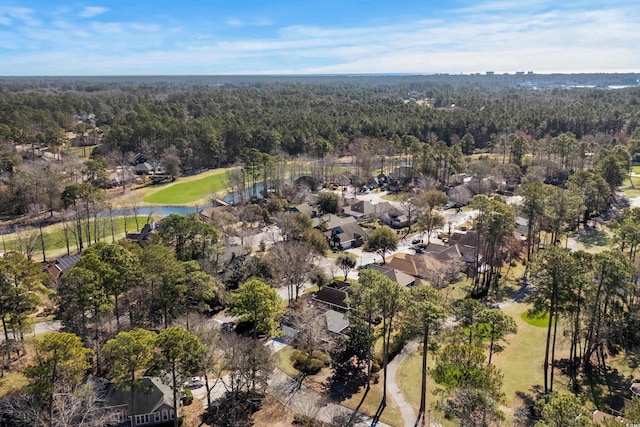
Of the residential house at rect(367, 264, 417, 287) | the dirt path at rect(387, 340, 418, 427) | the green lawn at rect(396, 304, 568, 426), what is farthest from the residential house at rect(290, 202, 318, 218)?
the green lawn at rect(396, 304, 568, 426)

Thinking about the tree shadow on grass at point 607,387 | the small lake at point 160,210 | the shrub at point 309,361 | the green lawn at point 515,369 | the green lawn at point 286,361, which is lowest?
the tree shadow on grass at point 607,387

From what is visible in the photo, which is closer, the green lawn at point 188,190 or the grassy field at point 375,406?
the grassy field at point 375,406

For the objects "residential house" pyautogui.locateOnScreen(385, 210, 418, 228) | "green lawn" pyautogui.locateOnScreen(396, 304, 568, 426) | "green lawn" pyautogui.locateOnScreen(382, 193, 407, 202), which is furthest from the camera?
"green lawn" pyautogui.locateOnScreen(382, 193, 407, 202)

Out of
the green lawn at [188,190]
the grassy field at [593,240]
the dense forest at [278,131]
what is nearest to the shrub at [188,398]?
the grassy field at [593,240]

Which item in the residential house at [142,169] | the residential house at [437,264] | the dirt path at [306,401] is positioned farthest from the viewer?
the residential house at [142,169]

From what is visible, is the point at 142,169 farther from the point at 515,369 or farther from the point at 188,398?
the point at 515,369

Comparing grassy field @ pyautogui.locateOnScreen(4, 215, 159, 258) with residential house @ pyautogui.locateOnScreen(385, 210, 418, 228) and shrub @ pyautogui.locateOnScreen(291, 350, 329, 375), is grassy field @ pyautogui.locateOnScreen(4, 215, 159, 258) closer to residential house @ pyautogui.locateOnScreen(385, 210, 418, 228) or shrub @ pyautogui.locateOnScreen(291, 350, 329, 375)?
residential house @ pyautogui.locateOnScreen(385, 210, 418, 228)

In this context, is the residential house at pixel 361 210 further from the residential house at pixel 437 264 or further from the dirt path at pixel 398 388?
the dirt path at pixel 398 388
